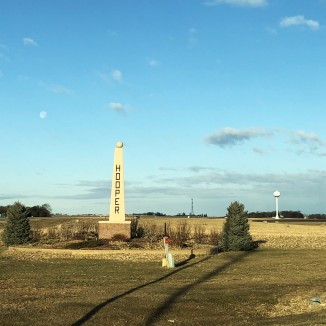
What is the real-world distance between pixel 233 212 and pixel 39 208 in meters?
78.7

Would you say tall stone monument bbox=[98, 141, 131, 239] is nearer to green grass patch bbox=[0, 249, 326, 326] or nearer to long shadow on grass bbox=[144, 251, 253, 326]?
green grass patch bbox=[0, 249, 326, 326]

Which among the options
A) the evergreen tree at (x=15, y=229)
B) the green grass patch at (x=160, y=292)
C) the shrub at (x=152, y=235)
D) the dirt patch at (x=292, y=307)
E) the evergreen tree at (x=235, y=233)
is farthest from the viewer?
the shrub at (x=152, y=235)

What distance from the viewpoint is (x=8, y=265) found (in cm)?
1809

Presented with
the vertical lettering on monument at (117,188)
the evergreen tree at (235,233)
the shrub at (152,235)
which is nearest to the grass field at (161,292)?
the evergreen tree at (235,233)

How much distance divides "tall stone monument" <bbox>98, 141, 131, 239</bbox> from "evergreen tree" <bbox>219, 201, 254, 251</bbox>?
454cm

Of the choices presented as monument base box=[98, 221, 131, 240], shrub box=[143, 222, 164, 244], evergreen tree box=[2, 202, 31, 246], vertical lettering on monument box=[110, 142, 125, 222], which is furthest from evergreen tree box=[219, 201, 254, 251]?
evergreen tree box=[2, 202, 31, 246]

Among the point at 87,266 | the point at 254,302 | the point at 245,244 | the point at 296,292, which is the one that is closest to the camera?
the point at 254,302

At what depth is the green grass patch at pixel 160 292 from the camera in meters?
9.55

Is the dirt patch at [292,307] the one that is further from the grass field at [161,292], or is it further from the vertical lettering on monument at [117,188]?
the vertical lettering on monument at [117,188]

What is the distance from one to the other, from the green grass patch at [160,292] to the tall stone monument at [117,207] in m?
5.57

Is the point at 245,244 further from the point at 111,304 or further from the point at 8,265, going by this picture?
the point at 111,304

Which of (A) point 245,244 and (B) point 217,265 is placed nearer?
(B) point 217,265

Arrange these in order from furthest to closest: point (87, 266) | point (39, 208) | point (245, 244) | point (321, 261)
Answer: point (39, 208) < point (245, 244) < point (321, 261) < point (87, 266)

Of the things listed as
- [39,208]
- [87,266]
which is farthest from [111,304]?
[39,208]
